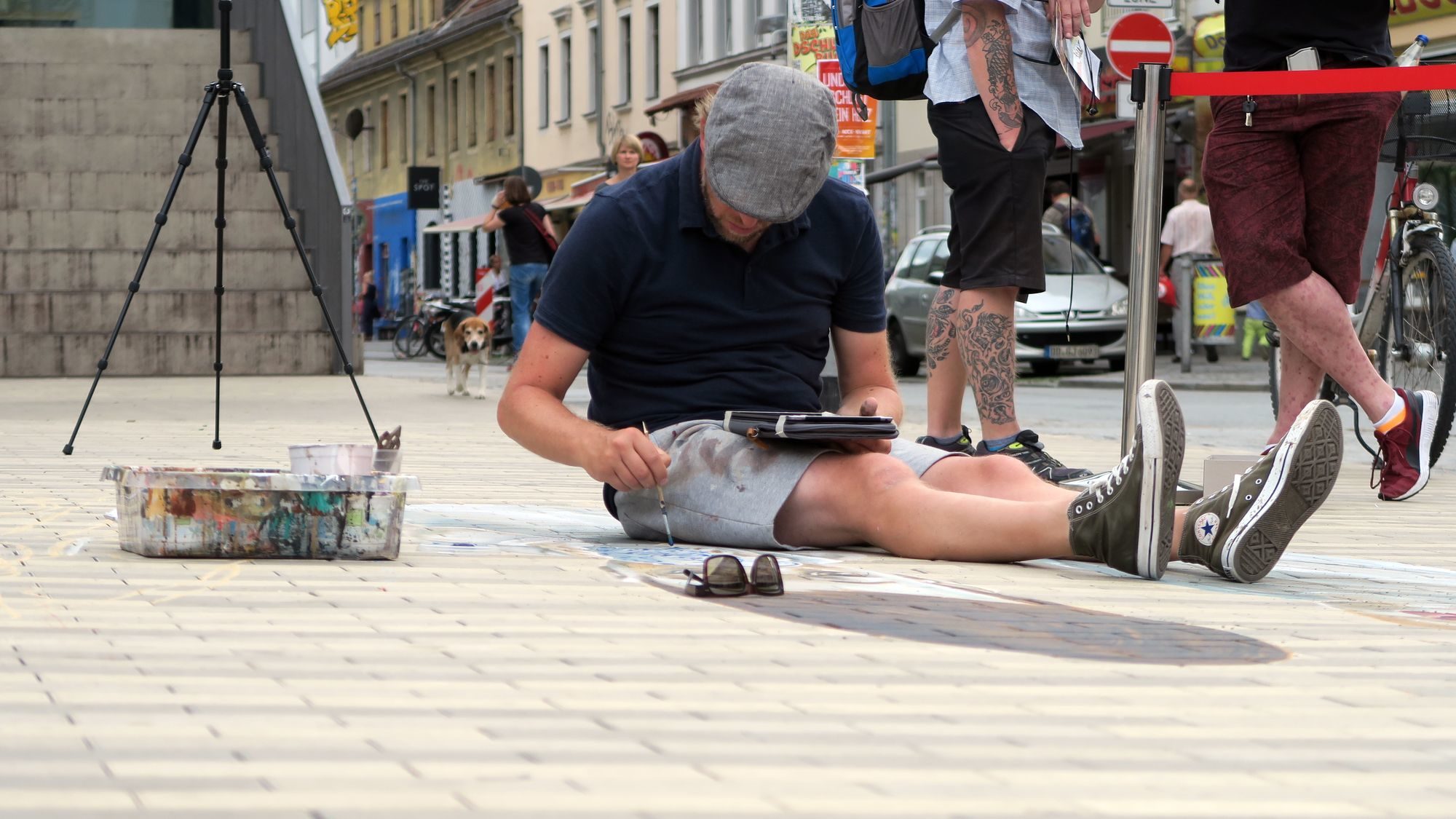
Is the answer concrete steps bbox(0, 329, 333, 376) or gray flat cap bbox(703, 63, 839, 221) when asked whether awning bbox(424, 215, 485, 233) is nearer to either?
concrete steps bbox(0, 329, 333, 376)

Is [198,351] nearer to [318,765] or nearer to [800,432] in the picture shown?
[800,432]

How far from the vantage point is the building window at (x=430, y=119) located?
6506cm

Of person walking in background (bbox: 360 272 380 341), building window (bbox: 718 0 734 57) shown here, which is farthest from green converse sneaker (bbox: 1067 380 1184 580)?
person walking in background (bbox: 360 272 380 341)

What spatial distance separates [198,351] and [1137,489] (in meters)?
13.8

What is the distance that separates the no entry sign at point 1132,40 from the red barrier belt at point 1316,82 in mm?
12199

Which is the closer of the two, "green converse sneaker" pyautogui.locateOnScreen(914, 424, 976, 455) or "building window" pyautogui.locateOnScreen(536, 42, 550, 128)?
"green converse sneaker" pyautogui.locateOnScreen(914, 424, 976, 455)

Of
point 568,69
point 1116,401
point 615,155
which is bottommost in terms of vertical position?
point 1116,401

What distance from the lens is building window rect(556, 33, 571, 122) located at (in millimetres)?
54031

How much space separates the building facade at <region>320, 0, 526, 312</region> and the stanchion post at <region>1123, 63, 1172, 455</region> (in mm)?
46986

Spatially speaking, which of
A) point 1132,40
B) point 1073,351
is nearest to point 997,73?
point 1132,40

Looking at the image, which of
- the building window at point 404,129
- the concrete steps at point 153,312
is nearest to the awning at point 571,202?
the building window at point 404,129

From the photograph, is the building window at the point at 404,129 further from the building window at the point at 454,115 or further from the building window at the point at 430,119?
the building window at the point at 454,115

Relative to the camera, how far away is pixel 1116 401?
53.1 ft

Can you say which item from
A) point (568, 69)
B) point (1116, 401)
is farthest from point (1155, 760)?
point (568, 69)
